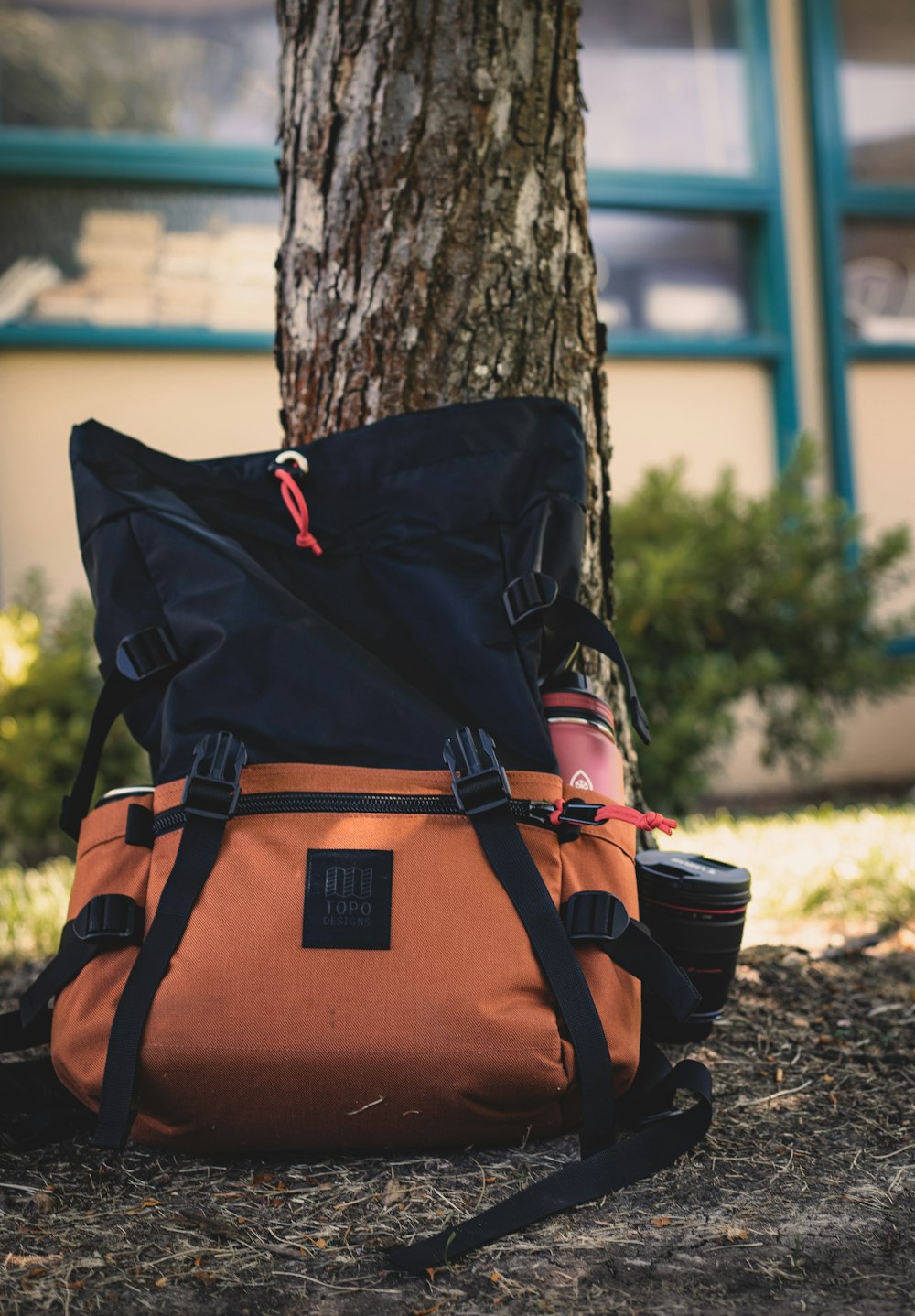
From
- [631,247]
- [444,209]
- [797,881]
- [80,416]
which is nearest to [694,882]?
[444,209]

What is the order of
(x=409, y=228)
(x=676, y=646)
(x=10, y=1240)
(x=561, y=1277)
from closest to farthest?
(x=561, y=1277) → (x=10, y=1240) → (x=409, y=228) → (x=676, y=646)

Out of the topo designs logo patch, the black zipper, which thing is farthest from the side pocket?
the topo designs logo patch

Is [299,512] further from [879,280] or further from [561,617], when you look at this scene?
[879,280]

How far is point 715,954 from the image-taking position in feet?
6.32

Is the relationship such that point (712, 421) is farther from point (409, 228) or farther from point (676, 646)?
point (409, 228)

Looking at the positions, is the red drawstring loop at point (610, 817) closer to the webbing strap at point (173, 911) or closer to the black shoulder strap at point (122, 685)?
the webbing strap at point (173, 911)

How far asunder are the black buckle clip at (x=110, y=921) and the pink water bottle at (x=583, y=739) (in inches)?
27.0

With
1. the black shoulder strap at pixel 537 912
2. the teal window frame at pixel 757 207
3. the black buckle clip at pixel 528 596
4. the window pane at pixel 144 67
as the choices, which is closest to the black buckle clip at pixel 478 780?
the black shoulder strap at pixel 537 912

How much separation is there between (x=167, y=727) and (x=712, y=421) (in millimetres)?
4388

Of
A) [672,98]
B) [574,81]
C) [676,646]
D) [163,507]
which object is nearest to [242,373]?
[676,646]

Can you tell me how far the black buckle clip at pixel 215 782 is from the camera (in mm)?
1653

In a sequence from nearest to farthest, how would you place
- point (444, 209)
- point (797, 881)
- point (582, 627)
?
point (582, 627)
point (444, 209)
point (797, 881)

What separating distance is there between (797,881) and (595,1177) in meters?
1.93

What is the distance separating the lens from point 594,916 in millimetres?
1643
